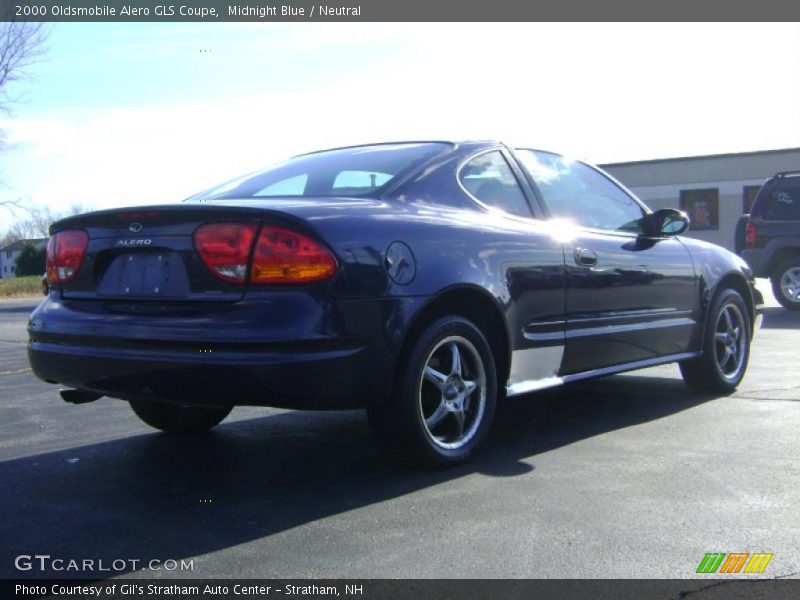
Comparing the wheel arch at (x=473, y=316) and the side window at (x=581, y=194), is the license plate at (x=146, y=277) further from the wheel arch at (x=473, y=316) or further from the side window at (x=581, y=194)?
the side window at (x=581, y=194)

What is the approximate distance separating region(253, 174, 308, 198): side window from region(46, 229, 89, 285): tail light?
2.86ft

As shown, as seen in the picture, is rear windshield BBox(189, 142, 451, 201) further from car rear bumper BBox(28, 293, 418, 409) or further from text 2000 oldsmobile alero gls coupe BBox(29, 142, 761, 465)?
car rear bumper BBox(28, 293, 418, 409)

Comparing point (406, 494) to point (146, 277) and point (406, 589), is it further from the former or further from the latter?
point (146, 277)

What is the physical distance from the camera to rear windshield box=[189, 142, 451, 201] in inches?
178

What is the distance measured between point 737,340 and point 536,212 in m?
2.34

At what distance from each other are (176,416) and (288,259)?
70.3 inches

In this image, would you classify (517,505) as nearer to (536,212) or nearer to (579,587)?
(579,587)

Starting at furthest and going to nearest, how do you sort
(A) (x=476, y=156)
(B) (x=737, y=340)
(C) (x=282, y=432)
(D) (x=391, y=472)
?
(B) (x=737, y=340) < (C) (x=282, y=432) < (A) (x=476, y=156) < (D) (x=391, y=472)

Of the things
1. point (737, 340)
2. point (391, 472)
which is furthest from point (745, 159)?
point (391, 472)

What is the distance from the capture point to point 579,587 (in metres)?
2.87

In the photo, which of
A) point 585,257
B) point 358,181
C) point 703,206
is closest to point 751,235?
point 585,257

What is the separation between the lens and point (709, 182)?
43906 millimetres

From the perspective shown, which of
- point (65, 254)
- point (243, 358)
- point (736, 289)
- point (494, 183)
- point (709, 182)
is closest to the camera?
point (243, 358)

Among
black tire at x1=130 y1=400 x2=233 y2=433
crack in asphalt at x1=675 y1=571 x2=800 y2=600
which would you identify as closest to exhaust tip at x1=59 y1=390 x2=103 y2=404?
black tire at x1=130 y1=400 x2=233 y2=433
